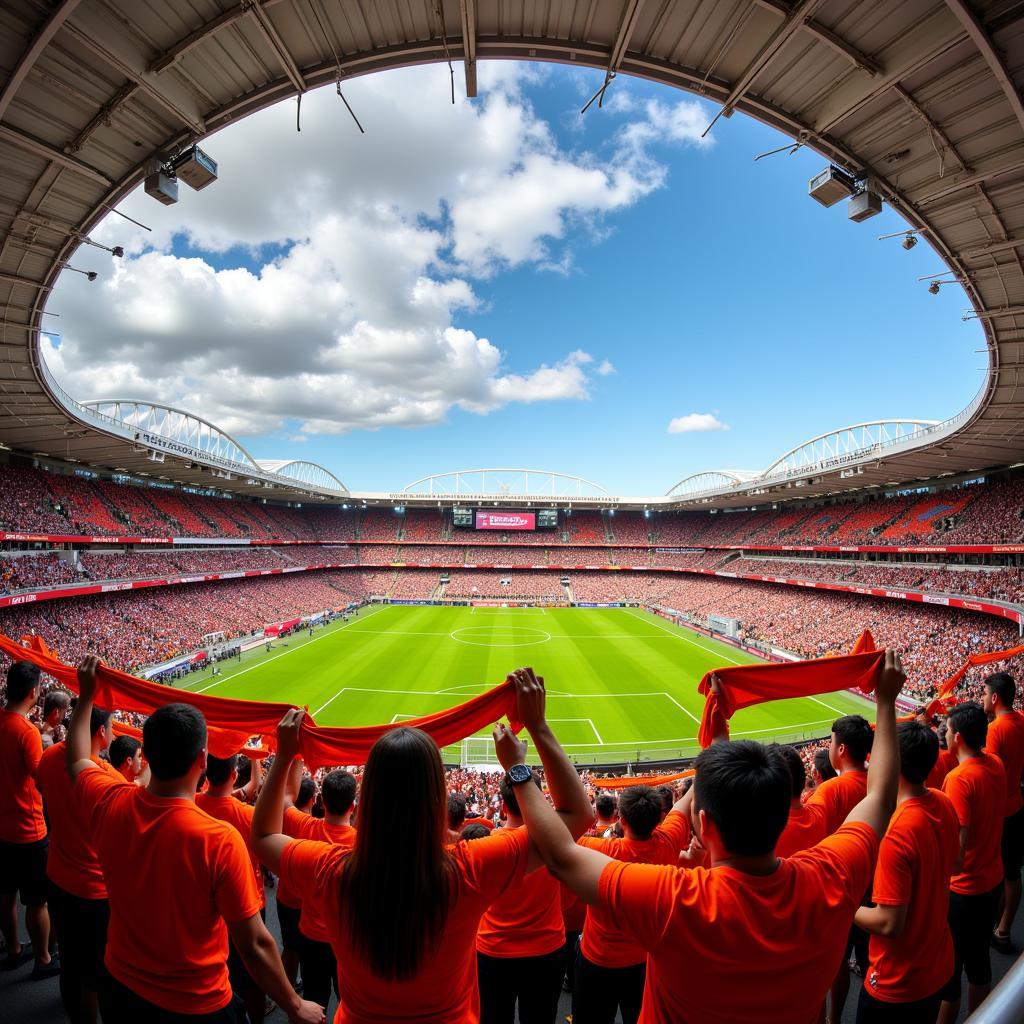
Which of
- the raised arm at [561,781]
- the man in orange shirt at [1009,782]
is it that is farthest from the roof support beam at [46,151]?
the man in orange shirt at [1009,782]

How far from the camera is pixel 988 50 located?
6.52m

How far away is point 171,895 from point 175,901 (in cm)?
3

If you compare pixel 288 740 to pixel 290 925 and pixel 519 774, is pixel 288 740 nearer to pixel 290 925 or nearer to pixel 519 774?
pixel 519 774

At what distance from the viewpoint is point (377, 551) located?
214ft

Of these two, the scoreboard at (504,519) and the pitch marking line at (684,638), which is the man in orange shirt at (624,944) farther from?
the scoreboard at (504,519)

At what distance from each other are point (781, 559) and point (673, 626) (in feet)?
38.6

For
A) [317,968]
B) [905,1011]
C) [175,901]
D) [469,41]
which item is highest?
[469,41]

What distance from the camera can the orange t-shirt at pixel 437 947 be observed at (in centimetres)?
186

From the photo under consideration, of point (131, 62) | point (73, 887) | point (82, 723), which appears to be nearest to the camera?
point (82, 723)

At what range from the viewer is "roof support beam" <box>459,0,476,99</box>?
6492 mm

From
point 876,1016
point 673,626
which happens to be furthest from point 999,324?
point 673,626

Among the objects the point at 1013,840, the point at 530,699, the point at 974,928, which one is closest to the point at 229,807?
the point at 530,699

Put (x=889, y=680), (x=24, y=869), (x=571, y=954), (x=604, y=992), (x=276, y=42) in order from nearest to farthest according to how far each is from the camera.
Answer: (x=889, y=680) < (x=604, y=992) < (x=24, y=869) < (x=571, y=954) < (x=276, y=42)

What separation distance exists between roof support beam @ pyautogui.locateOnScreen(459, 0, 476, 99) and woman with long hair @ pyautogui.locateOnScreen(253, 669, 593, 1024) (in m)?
8.12
